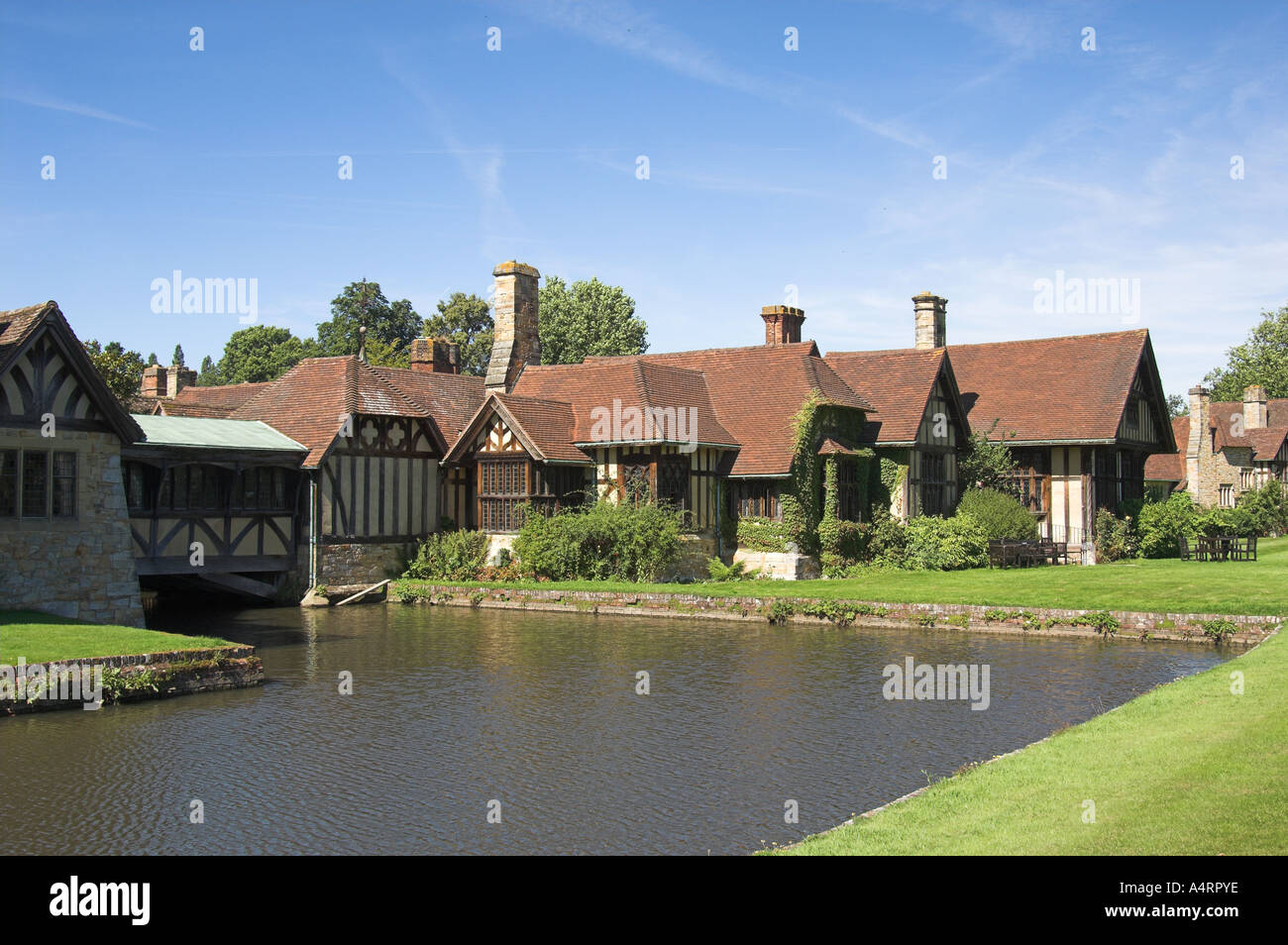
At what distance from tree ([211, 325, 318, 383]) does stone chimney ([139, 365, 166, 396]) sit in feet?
88.6

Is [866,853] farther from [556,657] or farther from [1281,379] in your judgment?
[1281,379]

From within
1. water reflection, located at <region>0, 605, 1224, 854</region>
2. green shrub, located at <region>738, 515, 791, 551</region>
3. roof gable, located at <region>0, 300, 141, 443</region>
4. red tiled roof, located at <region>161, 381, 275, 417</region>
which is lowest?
water reflection, located at <region>0, 605, 1224, 854</region>

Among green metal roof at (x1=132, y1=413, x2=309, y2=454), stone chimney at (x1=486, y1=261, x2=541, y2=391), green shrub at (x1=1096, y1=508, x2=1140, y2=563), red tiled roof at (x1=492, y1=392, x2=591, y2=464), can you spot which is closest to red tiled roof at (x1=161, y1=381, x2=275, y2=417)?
green metal roof at (x1=132, y1=413, x2=309, y2=454)

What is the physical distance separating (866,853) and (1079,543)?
31528 millimetres

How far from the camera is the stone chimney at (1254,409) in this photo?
6284 centimetres

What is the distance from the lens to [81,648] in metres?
17.0

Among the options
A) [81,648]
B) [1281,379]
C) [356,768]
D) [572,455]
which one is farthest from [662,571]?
[1281,379]

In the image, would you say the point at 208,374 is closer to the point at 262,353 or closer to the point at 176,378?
the point at 262,353

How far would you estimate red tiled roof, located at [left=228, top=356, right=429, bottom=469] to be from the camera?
3216cm

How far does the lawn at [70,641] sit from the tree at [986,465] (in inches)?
1056

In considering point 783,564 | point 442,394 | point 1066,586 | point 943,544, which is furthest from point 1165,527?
point 442,394

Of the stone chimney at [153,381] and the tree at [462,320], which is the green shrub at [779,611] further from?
the tree at [462,320]

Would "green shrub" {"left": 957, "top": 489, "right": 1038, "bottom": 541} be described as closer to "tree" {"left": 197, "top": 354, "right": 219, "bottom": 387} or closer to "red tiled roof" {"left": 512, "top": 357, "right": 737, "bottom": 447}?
"red tiled roof" {"left": 512, "top": 357, "right": 737, "bottom": 447}

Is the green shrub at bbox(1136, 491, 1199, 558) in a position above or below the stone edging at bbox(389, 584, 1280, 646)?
above
